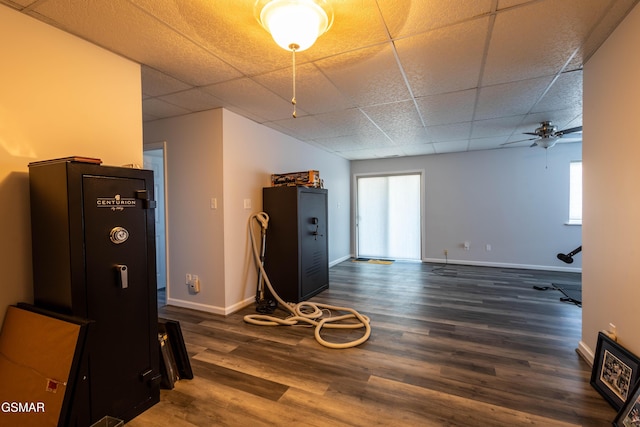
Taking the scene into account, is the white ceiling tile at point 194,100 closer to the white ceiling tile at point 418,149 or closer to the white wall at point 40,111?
A: the white wall at point 40,111

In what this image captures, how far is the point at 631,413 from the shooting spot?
1457mm

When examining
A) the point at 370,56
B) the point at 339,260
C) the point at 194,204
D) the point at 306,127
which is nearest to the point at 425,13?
the point at 370,56

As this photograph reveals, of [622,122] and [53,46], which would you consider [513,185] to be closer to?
[622,122]

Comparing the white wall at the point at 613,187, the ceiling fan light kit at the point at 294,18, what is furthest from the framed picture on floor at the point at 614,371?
the ceiling fan light kit at the point at 294,18

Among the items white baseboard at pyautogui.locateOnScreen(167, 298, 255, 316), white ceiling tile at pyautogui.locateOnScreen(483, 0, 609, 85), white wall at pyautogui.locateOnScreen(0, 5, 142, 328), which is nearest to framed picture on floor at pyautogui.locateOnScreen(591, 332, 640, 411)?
white ceiling tile at pyautogui.locateOnScreen(483, 0, 609, 85)

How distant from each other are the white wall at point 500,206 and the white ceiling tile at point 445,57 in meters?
3.55

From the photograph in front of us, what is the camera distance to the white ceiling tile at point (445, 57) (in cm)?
185

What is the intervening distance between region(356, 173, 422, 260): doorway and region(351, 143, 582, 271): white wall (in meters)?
0.22

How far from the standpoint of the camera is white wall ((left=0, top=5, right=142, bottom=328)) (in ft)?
5.13

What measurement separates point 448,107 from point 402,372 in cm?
273

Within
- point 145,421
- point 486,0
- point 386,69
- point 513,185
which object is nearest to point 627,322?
point 486,0

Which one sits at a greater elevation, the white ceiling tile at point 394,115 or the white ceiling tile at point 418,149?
the white ceiling tile at point 394,115

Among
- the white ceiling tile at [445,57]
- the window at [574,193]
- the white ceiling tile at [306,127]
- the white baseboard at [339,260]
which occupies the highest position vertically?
the white ceiling tile at [306,127]

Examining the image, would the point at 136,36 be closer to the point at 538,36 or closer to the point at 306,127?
the point at 306,127
